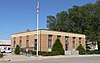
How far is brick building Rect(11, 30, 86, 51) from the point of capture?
59031 mm

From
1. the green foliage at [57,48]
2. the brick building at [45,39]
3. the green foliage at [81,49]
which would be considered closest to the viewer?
the green foliage at [57,48]

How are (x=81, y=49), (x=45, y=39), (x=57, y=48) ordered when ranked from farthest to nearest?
(x=81, y=49)
(x=45, y=39)
(x=57, y=48)

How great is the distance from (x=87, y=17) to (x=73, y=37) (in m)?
14.2

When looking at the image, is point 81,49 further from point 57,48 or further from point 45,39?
point 45,39

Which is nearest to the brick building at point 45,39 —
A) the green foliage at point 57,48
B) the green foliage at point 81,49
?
the green foliage at point 81,49

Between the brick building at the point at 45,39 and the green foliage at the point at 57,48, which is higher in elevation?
the brick building at the point at 45,39

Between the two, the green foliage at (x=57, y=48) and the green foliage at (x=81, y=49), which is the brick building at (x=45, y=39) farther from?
the green foliage at (x=57, y=48)

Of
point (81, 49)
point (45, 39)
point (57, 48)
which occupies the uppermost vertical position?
point (45, 39)

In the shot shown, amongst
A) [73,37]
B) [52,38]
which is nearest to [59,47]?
[52,38]

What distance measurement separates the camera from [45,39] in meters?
59.2

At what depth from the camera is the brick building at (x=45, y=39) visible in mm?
59031

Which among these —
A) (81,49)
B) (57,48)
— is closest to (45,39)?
(57,48)

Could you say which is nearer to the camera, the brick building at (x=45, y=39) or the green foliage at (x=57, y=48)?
the green foliage at (x=57, y=48)

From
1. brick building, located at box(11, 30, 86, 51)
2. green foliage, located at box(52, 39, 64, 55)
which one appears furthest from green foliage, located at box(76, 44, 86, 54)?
green foliage, located at box(52, 39, 64, 55)
